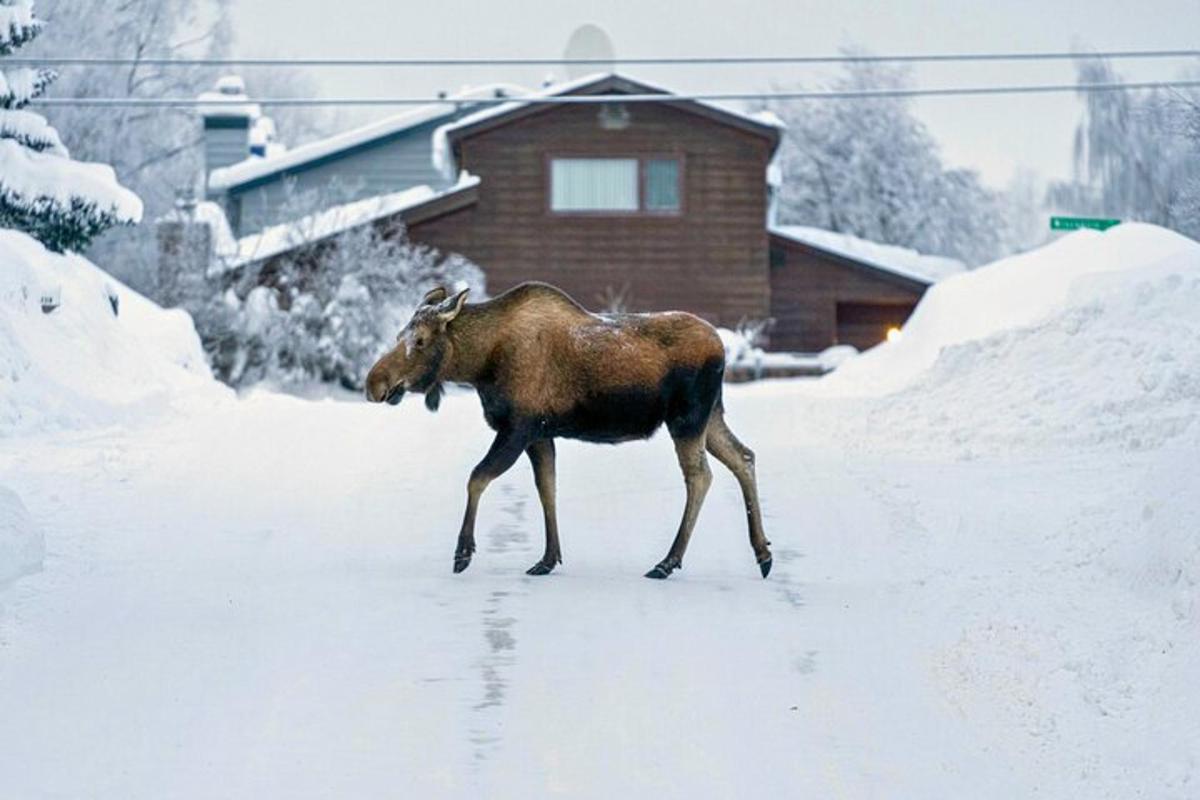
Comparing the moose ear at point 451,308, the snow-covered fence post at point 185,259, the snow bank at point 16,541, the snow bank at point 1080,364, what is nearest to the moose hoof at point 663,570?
the moose ear at point 451,308

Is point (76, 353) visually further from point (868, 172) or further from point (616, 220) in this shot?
point (868, 172)

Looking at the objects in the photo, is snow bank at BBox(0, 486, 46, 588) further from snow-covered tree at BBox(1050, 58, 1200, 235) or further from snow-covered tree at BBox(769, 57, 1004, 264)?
snow-covered tree at BBox(769, 57, 1004, 264)

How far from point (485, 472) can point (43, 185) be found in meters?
14.7

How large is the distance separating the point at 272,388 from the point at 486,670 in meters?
Answer: 28.7

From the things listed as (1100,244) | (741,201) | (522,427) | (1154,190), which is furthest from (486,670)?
(1154,190)

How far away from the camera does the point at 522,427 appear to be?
14.1 metres

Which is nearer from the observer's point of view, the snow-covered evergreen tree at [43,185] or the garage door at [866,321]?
the snow-covered evergreen tree at [43,185]

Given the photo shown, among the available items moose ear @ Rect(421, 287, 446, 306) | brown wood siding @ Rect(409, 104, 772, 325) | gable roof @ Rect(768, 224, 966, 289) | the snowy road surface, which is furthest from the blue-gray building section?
moose ear @ Rect(421, 287, 446, 306)

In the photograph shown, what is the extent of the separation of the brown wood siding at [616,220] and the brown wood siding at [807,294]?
1.63 metres

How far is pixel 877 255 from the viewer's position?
185ft

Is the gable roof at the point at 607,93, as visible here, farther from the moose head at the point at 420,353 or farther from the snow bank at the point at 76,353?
the moose head at the point at 420,353

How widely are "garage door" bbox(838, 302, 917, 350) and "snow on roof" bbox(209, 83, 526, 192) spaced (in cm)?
1000

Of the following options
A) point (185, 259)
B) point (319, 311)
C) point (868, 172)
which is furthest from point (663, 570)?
point (868, 172)

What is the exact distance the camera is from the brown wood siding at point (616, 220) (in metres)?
46.4
